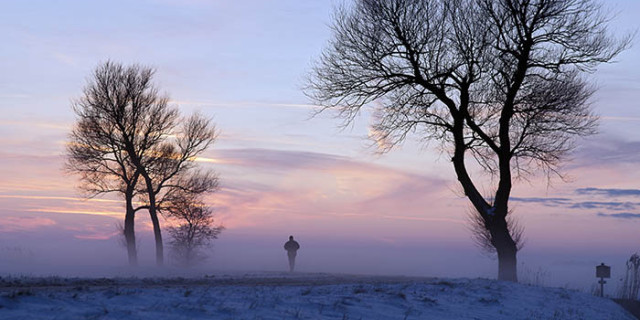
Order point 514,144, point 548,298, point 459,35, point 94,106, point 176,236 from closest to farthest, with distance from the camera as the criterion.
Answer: point 548,298
point 459,35
point 514,144
point 94,106
point 176,236

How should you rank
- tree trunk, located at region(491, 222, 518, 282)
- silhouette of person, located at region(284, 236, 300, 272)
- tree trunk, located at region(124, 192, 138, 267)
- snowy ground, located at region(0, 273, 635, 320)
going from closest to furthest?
1. snowy ground, located at region(0, 273, 635, 320)
2. tree trunk, located at region(491, 222, 518, 282)
3. silhouette of person, located at region(284, 236, 300, 272)
4. tree trunk, located at region(124, 192, 138, 267)

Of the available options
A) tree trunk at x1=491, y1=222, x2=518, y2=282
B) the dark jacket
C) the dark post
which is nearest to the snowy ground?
tree trunk at x1=491, y1=222, x2=518, y2=282

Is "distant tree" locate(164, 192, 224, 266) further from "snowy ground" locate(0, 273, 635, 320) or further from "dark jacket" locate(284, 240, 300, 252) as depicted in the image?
"snowy ground" locate(0, 273, 635, 320)

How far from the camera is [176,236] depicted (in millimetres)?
49938

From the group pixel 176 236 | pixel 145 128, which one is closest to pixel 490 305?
pixel 145 128

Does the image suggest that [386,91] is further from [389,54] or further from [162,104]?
[162,104]

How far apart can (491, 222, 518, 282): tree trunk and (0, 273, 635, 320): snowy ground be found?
7.39 meters

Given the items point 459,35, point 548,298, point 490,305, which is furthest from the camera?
point 459,35

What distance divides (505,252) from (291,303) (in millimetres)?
16422

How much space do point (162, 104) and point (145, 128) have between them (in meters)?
1.94

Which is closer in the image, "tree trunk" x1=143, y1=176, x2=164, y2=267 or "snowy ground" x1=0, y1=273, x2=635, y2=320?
"snowy ground" x1=0, y1=273, x2=635, y2=320

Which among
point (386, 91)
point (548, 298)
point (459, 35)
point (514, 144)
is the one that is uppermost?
point (459, 35)

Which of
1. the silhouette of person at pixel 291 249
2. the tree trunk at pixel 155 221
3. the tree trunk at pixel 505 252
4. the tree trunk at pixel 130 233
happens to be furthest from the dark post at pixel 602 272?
the tree trunk at pixel 130 233

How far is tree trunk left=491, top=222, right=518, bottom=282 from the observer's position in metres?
25.7
